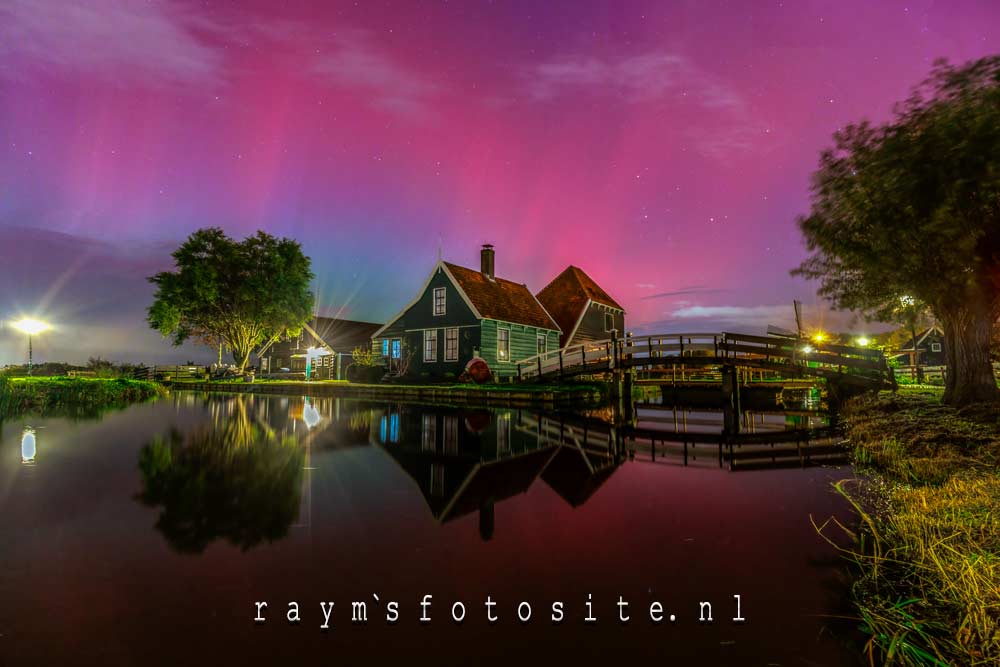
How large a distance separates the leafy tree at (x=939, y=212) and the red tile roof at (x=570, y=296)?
73.5ft

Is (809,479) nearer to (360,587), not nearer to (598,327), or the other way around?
(360,587)

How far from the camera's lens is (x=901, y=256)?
41.6 ft

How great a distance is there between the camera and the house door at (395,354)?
32.0m

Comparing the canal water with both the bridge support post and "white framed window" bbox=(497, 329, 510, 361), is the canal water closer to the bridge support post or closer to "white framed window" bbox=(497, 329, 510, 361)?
the bridge support post

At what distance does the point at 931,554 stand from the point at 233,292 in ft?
157

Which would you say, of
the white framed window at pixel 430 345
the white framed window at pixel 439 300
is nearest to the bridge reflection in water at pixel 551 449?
the white framed window at pixel 430 345

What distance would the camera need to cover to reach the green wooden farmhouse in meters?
29.1

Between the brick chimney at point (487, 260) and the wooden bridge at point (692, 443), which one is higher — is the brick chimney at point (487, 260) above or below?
above

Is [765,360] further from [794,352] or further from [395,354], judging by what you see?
[395,354]

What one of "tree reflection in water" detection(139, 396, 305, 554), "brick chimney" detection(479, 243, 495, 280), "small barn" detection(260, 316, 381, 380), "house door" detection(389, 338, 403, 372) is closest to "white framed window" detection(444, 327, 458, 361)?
"house door" detection(389, 338, 403, 372)

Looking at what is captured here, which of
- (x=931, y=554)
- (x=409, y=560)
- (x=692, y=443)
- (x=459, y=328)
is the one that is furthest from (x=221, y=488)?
(x=459, y=328)

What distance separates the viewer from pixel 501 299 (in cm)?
3200

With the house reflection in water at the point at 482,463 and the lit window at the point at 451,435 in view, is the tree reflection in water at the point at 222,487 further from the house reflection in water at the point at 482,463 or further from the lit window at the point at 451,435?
the lit window at the point at 451,435

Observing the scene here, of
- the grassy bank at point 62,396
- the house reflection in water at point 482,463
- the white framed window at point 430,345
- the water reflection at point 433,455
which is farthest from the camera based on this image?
the white framed window at point 430,345
